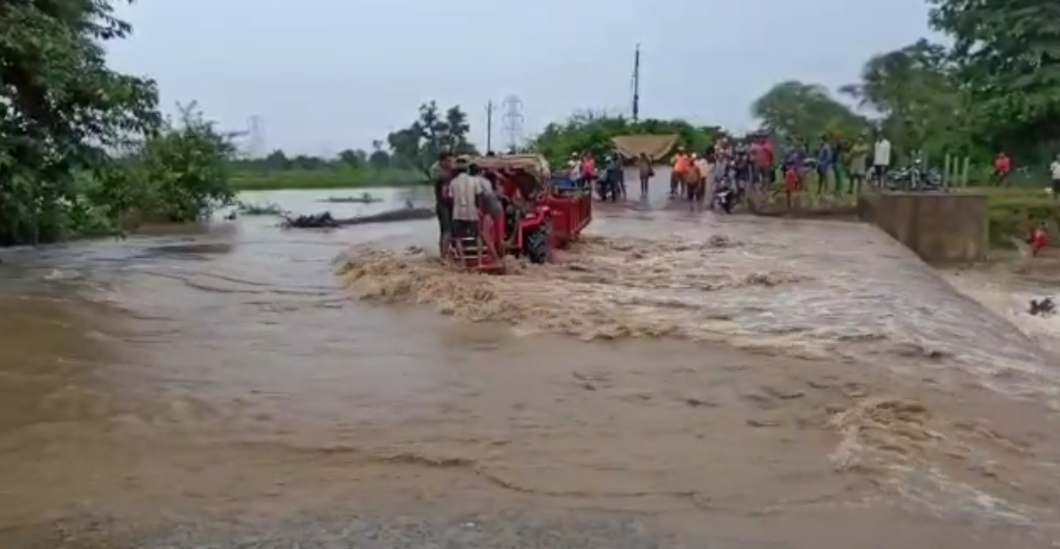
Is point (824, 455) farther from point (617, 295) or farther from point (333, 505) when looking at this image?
Result: point (617, 295)

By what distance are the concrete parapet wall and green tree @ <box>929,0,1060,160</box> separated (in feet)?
25.3

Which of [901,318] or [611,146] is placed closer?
[901,318]

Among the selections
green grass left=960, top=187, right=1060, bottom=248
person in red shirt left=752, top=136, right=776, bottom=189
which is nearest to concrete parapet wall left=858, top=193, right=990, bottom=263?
green grass left=960, top=187, right=1060, bottom=248

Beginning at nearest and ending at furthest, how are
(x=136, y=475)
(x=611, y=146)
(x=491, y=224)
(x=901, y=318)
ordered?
(x=136, y=475), (x=901, y=318), (x=491, y=224), (x=611, y=146)

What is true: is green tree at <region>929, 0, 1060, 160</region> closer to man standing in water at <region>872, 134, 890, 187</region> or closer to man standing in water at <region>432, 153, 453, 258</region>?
man standing in water at <region>872, 134, 890, 187</region>

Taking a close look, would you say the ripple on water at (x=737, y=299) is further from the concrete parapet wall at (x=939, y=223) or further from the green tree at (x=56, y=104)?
the concrete parapet wall at (x=939, y=223)

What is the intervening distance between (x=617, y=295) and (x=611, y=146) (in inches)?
1201

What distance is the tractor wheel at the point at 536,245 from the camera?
59.0ft

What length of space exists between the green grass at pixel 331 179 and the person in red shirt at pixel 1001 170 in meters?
38.3

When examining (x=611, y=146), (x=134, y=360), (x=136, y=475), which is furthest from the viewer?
(x=611, y=146)

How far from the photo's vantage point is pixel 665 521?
21.1 ft

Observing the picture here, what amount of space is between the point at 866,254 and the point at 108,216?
54.7 feet

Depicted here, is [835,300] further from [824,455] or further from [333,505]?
[333,505]

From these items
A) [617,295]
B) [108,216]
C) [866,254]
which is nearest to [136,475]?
[617,295]
